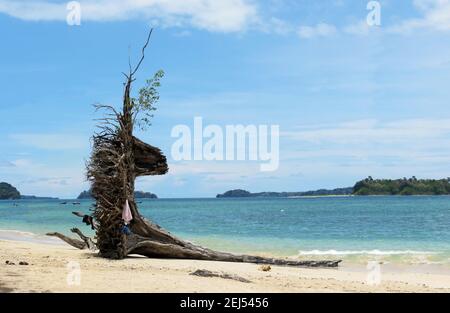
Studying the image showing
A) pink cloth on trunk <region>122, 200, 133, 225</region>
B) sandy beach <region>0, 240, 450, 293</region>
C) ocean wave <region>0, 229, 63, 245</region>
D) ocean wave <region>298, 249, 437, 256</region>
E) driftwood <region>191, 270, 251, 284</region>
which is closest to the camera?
sandy beach <region>0, 240, 450, 293</region>

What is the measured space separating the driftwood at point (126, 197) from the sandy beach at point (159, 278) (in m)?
0.65

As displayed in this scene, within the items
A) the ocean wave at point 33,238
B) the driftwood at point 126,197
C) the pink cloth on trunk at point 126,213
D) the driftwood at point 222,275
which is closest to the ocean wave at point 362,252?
the driftwood at point 126,197

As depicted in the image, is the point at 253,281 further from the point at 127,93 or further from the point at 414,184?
the point at 414,184

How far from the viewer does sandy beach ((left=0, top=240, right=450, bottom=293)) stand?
10312 millimetres

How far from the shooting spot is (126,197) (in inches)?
671

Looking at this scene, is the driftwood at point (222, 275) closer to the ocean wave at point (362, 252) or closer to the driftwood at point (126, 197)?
the driftwood at point (126, 197)

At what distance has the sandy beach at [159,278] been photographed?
10.3 meters

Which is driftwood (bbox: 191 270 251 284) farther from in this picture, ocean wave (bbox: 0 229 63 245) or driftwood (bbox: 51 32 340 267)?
ocean wave (bbox: 0 229 63 245)

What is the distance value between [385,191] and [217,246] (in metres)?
160

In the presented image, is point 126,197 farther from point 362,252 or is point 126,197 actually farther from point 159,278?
point 362,252

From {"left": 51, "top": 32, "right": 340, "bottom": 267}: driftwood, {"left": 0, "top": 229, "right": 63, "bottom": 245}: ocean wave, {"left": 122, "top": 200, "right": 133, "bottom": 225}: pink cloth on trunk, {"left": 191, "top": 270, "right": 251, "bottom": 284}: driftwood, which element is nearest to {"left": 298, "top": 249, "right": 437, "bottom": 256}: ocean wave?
{"left": 51, "top": 32, "right": 340, "bottom": 267}: driftwood

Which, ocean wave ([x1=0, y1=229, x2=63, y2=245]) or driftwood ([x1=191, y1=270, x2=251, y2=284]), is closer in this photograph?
driftwood ([x1=191, y1=270, x2=251, y2=284])

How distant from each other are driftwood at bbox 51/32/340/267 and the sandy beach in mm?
646
